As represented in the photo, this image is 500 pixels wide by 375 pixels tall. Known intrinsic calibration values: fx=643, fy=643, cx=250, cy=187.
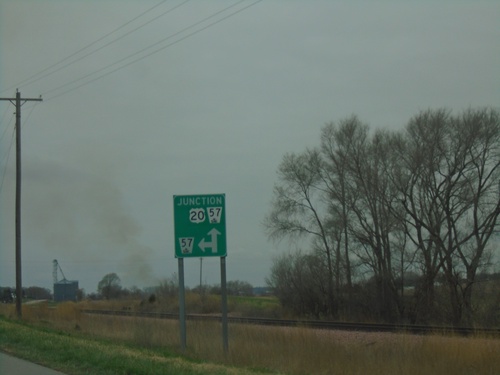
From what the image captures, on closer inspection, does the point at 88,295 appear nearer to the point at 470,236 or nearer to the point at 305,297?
the point at 305,297

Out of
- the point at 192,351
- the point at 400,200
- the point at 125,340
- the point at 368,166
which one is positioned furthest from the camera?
the point at 368,166

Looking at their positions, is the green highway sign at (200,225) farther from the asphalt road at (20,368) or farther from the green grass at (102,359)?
the asphalt road at (20,368)

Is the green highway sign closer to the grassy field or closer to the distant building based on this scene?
the grassy field

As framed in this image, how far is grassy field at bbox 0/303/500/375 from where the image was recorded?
1409 centimetres

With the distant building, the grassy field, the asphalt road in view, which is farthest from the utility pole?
the distant building

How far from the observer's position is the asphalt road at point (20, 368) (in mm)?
13426

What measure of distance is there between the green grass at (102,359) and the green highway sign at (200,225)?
2766 millimetres

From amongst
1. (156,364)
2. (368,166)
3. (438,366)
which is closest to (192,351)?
(156,364)

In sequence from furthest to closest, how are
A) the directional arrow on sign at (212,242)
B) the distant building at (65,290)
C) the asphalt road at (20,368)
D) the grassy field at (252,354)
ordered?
the distant building at (65,290), the directional arrow on sign at (212,242), the grassy field at (252,354), the asphalt road at (20,368)

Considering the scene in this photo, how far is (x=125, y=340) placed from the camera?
A: 2100 centimetres

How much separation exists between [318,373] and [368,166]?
99.0ft

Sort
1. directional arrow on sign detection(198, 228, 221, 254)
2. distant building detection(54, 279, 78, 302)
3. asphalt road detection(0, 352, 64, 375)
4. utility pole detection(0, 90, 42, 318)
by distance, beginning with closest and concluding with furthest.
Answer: asphalt road detection(0, 352, 64, 375), directional arrow on sign detection(198, 228, 221, 254), utility pole detection(0, 90, 42, 318), distant building detection(54, 279, 78, 302)

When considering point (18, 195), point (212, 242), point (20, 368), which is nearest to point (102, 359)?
point (20, 368)

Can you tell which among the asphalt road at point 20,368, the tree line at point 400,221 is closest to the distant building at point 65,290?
the tree line at point 400,221
